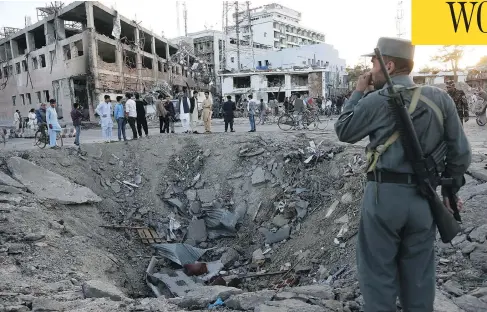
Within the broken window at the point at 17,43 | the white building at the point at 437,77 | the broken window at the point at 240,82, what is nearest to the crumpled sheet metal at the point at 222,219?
the broken window at the point at 17,43

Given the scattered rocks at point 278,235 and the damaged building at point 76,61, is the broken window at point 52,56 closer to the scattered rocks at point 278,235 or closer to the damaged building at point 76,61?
the damaged building at point 76,61

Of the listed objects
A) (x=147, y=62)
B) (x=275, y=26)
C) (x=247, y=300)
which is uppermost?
(x=275, y=26)

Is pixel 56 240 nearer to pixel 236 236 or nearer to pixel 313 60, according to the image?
pixel 236 236

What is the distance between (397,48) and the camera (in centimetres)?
208

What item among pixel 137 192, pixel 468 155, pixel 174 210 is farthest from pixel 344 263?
pixel 137 192

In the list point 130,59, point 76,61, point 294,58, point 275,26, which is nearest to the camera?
point 76,61

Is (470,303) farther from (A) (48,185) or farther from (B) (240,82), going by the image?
(B) (240,82)

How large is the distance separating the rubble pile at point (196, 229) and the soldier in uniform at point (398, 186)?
1.14 m

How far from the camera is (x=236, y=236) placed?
8.12m

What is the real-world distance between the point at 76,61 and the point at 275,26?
5864 centimetres

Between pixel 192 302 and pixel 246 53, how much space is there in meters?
53.6

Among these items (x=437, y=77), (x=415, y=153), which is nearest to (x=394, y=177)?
(x=415, y=153)

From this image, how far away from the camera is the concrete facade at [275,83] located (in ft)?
128

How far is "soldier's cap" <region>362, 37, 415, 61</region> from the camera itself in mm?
2082
